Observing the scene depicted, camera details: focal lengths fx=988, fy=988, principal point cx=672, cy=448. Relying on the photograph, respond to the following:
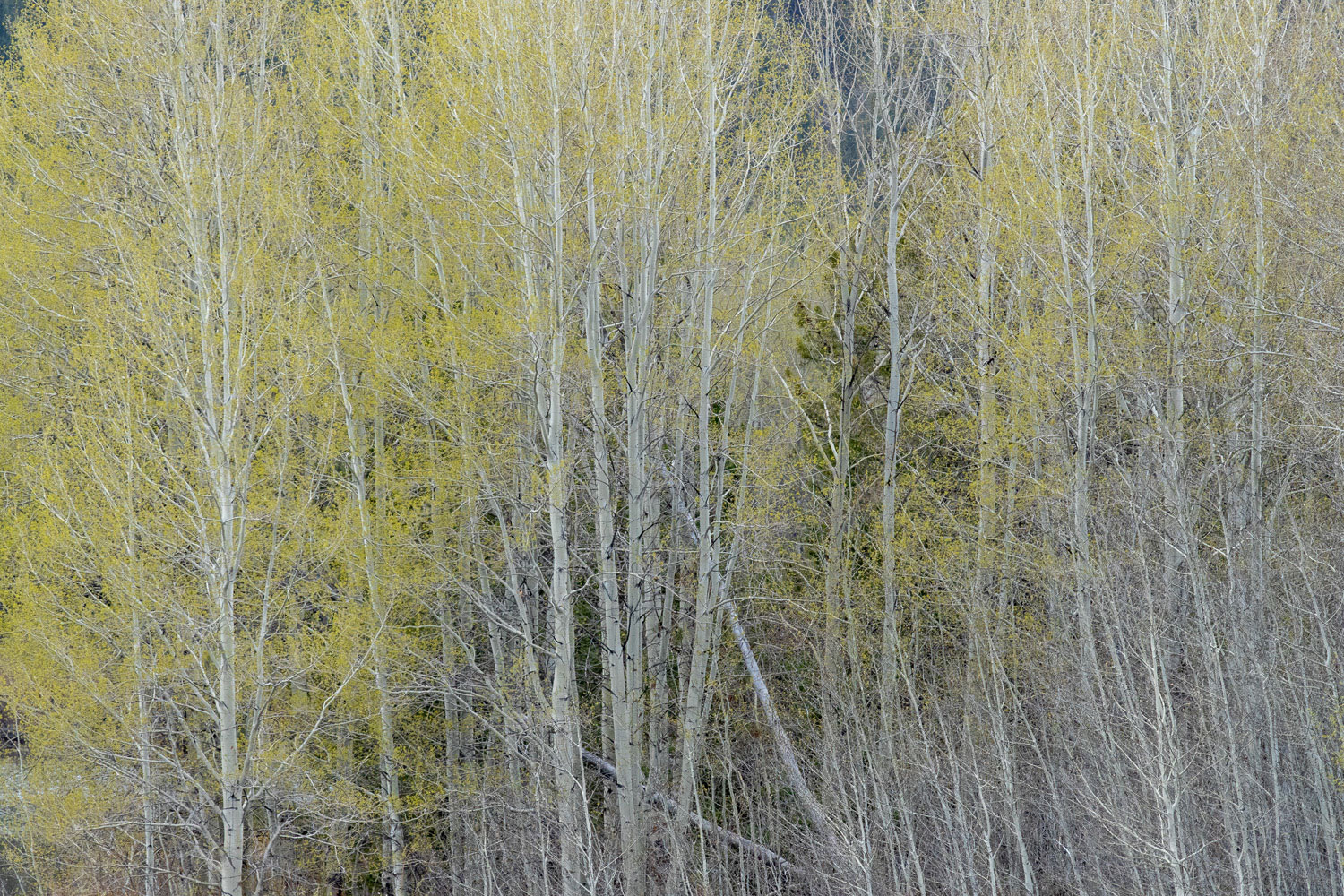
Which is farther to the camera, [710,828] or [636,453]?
[710,828]

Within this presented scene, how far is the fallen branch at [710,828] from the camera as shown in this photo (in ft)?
35.1

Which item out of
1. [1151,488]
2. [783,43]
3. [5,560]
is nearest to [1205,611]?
[1151,488]

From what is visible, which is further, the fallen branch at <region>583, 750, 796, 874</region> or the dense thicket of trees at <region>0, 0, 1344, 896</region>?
the fallen branch at <region>583, 750, 796, 874</region>

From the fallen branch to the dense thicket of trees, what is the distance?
0.58 ft

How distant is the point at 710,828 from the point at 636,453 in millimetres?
4342

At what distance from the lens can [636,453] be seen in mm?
11062

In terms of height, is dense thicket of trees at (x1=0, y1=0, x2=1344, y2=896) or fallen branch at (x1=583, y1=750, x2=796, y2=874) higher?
dense thicket of trees at (x1=0, y1=0, x2=1344, y2=896)

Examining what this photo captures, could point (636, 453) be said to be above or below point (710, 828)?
above

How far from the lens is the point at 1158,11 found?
12836mm

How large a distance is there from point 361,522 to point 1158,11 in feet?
39.8

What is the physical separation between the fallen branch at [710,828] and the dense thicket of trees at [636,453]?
18 centimetres

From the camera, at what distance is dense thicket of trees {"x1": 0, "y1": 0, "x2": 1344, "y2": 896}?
33.6 ft

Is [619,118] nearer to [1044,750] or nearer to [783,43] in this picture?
[783,43]

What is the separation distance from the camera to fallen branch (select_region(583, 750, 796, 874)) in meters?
10.7
